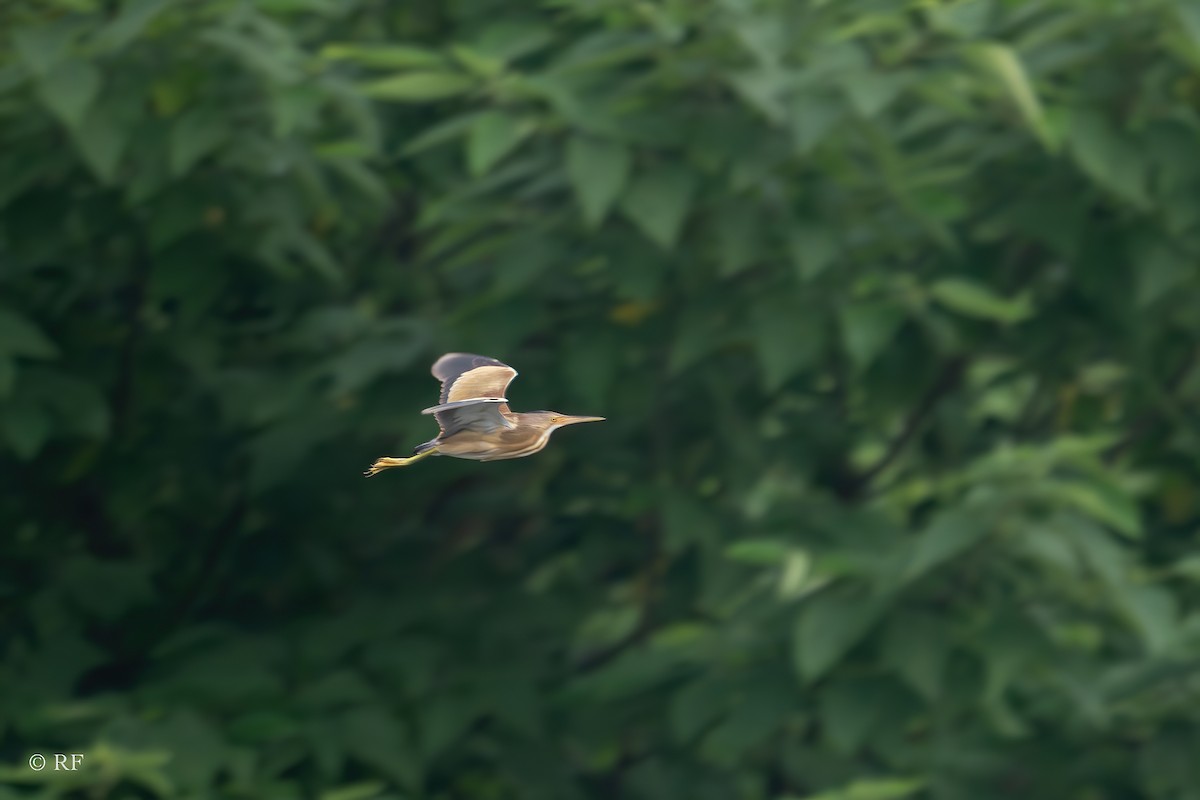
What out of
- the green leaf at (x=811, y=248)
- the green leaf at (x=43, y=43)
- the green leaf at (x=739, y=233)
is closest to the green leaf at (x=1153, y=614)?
the green leaf at (x=811, y=248)

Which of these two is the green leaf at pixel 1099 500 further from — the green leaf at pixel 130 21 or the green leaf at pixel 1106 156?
the green leaf at pixel 130 21

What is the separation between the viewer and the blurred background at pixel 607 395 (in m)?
3.82

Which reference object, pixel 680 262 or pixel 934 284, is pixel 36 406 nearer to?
pixel 680 262

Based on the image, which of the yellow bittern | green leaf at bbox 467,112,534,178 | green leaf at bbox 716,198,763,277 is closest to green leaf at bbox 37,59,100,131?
green leaf at bbox 467,112,534,178

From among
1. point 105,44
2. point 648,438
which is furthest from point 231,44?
point 648,438

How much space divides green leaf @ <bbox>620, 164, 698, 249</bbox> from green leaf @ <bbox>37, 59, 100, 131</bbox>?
1.18 m

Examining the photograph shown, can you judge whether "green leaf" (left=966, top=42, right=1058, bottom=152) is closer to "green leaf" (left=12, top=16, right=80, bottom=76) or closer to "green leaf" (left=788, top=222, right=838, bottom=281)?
"green leaf" (left=788, top=222, right=838, bottom=281)

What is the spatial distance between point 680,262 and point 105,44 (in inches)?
55.4

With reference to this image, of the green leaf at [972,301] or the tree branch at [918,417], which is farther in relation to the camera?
the tree branch at [918,417]

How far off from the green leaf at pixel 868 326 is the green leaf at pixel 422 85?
3.34 feet

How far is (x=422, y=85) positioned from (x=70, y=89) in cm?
76

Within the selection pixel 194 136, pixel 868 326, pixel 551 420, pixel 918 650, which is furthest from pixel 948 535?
pixel 194 136

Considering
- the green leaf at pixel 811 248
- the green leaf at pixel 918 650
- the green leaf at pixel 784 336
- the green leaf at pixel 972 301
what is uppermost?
the green leaf at pixel 811 248

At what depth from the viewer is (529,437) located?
7.90ft
